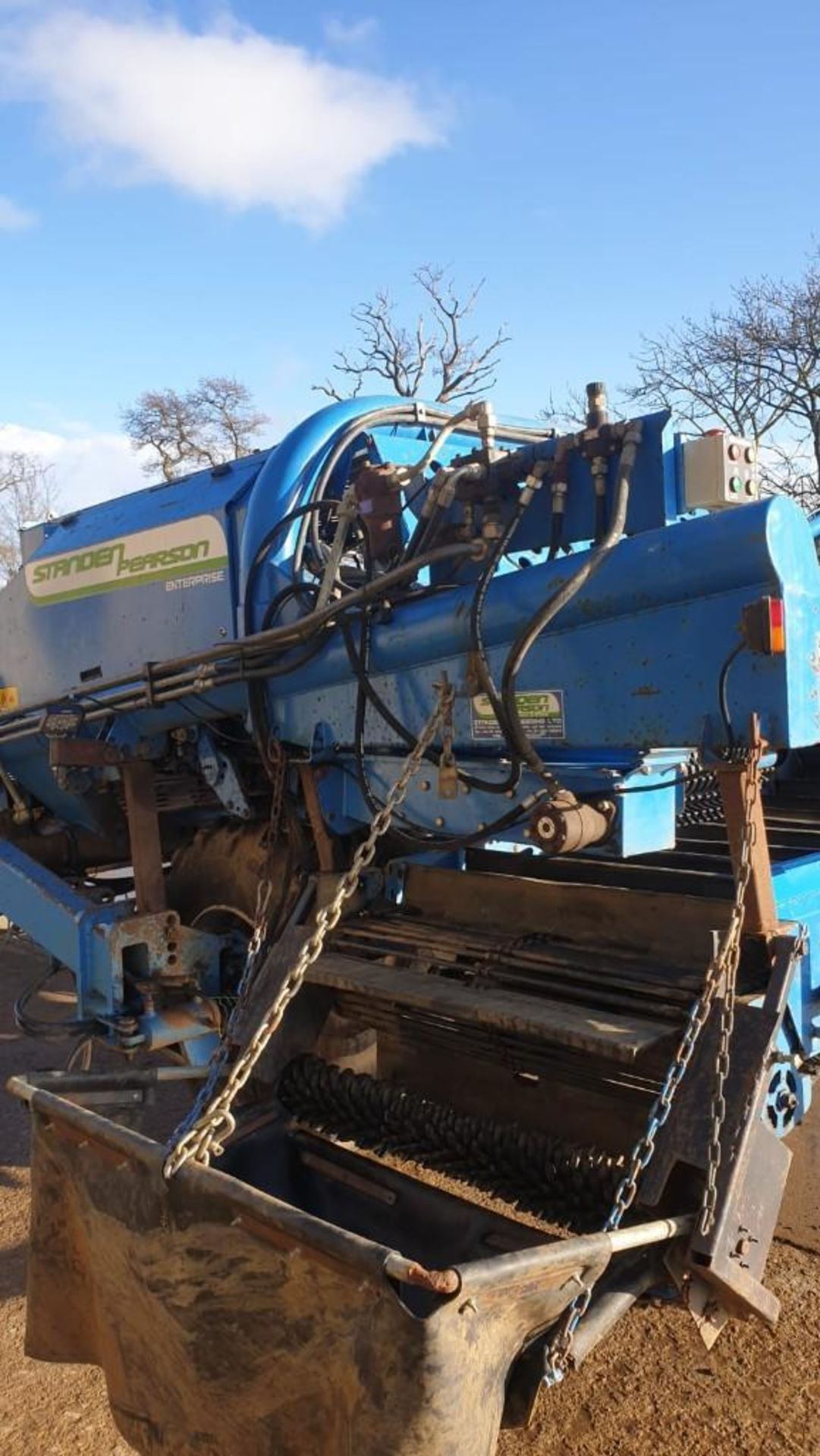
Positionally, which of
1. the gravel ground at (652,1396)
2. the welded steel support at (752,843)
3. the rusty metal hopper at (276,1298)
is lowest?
the gravel ground at (652,1396)

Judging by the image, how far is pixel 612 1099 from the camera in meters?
2.79

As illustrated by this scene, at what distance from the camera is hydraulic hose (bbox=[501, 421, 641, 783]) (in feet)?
9.07

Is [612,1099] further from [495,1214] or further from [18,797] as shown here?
[18,797]

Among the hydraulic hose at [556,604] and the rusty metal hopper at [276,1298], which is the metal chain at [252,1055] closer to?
the rusty metal hopper at [276,1298]

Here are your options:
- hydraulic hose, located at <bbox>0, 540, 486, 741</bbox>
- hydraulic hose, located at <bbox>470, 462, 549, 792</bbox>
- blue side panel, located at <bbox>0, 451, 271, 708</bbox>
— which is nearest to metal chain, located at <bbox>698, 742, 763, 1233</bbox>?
hydraulic hose, located at <bbox>470, 462, 549, 792</bbox>

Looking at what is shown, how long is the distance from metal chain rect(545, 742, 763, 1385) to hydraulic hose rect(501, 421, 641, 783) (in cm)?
55

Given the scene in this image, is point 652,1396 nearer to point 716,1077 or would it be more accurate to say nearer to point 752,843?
point 716,1077

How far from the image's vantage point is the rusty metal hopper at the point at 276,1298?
1.86 metres

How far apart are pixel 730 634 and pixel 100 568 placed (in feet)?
8.75

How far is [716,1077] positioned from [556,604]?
114 centimetres

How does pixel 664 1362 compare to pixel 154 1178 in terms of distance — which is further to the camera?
pixel 664 1362

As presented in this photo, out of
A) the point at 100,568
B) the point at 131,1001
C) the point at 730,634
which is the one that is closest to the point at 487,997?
the point at 730,634

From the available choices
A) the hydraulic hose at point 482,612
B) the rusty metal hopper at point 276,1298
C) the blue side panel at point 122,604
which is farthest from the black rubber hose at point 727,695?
the blue side panel at point 122,604

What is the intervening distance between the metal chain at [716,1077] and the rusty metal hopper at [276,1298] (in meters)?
0.05
